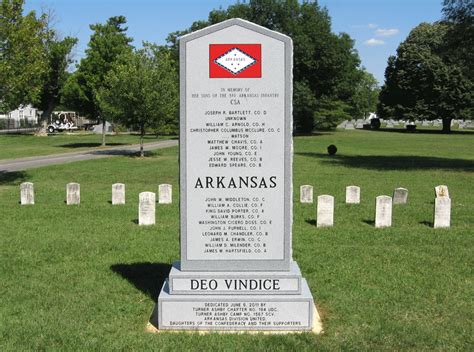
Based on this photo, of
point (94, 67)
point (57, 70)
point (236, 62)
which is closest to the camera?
point (236, 62)

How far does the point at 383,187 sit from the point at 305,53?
42.2 meters

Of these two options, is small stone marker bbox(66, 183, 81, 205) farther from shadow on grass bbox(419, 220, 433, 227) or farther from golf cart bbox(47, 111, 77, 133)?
golf cart bbox(47, 111, 77, 133)

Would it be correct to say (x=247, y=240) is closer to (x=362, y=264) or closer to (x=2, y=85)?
(x=362, y=264)

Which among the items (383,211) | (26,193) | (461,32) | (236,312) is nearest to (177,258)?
(236,312)

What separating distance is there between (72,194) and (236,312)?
10.1m

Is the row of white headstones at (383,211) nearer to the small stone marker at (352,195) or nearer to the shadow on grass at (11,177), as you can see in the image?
the small stone marker at (352,195)

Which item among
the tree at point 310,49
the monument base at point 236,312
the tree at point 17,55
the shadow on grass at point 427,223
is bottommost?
the shadow on grass at point 427,223

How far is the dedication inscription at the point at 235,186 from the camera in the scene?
6.09 m

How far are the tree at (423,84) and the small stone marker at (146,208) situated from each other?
6418cm

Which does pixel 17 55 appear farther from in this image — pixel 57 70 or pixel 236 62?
pixel 57 70

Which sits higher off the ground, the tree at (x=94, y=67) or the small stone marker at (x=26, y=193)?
the tree at (x=94, y=67)

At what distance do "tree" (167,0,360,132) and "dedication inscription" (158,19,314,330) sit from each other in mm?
54768

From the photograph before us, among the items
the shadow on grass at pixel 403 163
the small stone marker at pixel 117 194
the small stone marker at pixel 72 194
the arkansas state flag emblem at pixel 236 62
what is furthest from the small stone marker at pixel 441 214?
the shadow on grass at pixel 403 163

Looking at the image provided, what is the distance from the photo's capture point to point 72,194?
15109 millimetres
